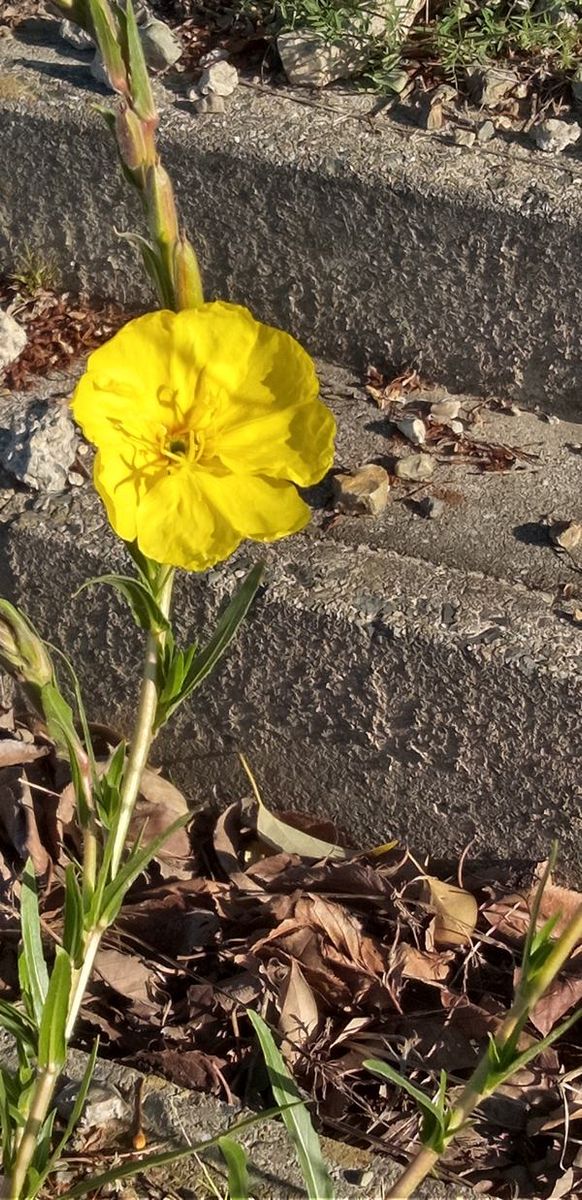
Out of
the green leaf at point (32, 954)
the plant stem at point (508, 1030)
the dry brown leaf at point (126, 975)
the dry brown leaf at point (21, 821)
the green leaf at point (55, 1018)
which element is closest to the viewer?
the plant stem at point (508, 1030)

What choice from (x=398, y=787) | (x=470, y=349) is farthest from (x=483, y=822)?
(x=470, y=349)

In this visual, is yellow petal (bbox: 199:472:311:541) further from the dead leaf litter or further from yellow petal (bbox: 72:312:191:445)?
the dead leaf litter

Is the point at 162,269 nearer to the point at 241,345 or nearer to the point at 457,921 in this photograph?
the point at 241,345

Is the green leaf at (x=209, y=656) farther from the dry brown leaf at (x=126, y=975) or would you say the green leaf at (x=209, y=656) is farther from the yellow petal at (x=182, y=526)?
the dry brown leaf at (x=126, y=975)

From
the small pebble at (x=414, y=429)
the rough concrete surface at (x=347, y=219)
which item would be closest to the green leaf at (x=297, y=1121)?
the small pebble at (x=414, y=429)

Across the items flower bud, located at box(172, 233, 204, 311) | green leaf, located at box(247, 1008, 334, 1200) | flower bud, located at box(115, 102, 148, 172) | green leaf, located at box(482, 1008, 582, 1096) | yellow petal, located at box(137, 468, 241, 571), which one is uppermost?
flower bud, located at box(115, 102, 148, 172)

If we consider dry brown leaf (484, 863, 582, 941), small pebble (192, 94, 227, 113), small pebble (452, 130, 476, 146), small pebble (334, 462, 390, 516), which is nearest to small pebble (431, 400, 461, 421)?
small pebble (334, 462, 390, 516)

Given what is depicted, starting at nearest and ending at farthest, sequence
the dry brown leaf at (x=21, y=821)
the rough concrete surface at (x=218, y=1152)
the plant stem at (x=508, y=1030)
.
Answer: the plant stem at (x=508, y=1030) → the rough concrete surface at (x=218, y=1152) → the dry brown leaf at (x=21, y=821)

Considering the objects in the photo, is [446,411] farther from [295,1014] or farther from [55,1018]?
[55,1018]
